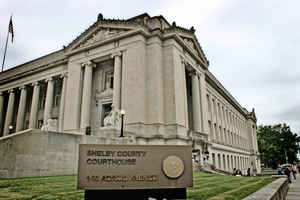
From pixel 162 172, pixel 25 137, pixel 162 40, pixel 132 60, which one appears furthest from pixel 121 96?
pixel 162 172

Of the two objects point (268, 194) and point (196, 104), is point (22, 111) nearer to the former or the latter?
point (196, 104)

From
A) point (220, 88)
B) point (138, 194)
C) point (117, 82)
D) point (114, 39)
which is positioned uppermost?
point (220, 88)

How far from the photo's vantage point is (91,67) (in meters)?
30.0

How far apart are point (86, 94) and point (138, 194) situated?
83.0ft

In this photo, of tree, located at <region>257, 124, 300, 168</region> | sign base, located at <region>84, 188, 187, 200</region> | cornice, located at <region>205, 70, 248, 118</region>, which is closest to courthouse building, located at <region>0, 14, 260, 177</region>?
cornice, located at <region>205, 70, 248, 118</region>

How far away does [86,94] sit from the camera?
94.1 feet

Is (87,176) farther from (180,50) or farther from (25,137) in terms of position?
(180,50)

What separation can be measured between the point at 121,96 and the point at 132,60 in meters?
4.26

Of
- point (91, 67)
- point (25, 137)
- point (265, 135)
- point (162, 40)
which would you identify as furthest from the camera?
point (265, 135)

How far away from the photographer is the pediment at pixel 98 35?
28300 mm

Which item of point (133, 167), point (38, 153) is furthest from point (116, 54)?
point (133, 167)

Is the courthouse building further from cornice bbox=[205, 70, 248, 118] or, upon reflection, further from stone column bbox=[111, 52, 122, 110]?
cornice bbox=[205, 70, 248, 118]

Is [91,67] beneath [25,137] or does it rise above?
above

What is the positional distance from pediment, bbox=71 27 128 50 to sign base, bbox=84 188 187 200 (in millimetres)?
24894
